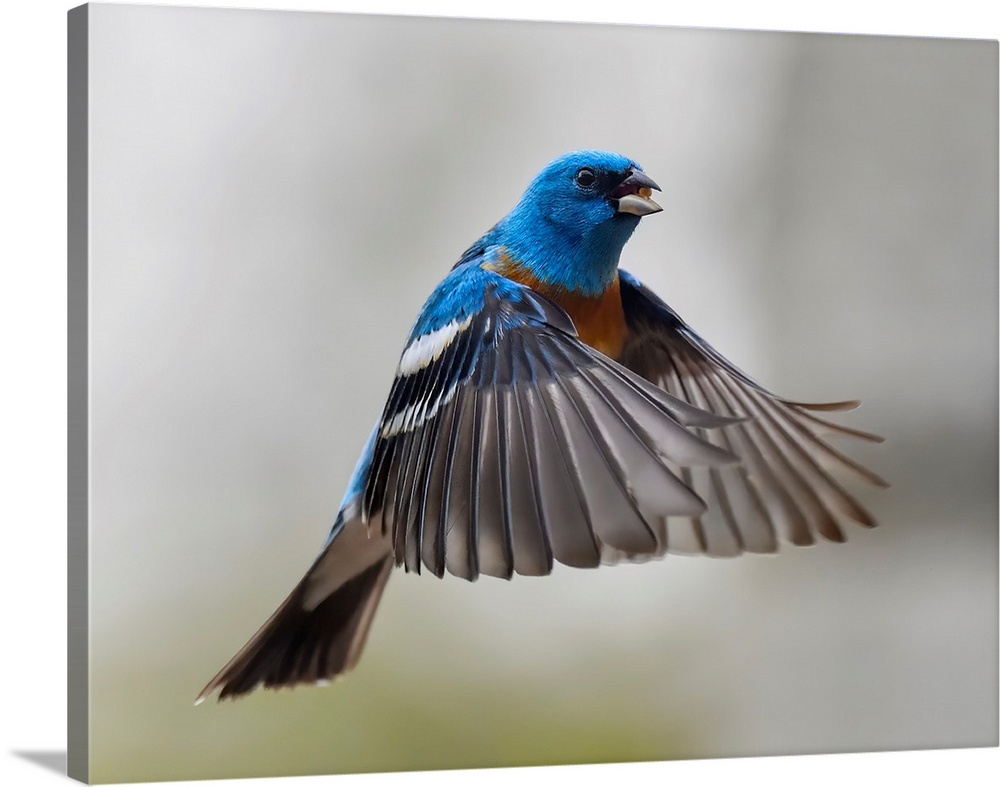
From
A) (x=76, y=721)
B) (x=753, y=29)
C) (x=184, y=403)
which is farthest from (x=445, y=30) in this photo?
(x=76, y=721)

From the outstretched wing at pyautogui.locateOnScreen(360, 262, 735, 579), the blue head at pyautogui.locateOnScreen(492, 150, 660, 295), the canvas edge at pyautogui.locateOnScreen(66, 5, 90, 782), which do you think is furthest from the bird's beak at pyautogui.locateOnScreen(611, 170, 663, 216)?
the canvas edge at pyautogui.locateOnScreen(66, 5, 90, 782)

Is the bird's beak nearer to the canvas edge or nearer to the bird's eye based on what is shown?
the bird's eye

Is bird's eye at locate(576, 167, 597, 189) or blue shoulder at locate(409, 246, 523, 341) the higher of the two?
bird's eye at locate(576, 167, 597, 189)

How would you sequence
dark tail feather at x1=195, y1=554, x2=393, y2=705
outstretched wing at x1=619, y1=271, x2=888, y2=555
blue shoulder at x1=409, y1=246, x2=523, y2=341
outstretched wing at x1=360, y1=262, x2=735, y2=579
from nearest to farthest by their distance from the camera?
outstretched wing at x1=360, y1=262, x2=735, y2=579 < blue shoulder at x1=409, y1=246, x2=523, y2=341 < dark tail feather at x1=195, y1=554, x2=393, y2=705 < outstretched wing at x1=619, y1=271, x2=888, y2=555

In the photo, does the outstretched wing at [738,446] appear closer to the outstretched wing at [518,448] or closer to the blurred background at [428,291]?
the blurred background at [428,291]

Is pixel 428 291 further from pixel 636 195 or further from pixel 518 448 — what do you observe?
pixel 518 448

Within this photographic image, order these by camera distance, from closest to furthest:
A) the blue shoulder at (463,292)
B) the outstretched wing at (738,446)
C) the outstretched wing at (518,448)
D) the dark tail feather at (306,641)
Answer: the outstretched wing at (518,448) → the blue shoulder at (463,292) → the dark tail feather at (306,641) → the outstretched wing at (738,446)

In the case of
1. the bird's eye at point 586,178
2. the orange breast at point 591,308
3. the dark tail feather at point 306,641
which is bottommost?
the dark tail feather at point 306,641

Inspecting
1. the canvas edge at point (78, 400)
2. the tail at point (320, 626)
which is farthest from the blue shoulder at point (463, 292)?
the canvas edge at point (78, 400)

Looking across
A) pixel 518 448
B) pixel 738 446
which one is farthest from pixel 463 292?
pixel 738 446
